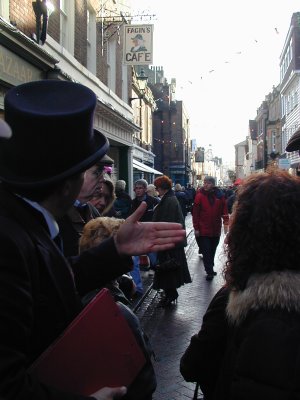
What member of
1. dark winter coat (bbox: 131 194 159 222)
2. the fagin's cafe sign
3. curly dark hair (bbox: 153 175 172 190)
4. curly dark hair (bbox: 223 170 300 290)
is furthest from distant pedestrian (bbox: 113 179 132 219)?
curly dark hair (bbox: 223 170 300 290)

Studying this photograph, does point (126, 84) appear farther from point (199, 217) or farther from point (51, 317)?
point (51, 317)

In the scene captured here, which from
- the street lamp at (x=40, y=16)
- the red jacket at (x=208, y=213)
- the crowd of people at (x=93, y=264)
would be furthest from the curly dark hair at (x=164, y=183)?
the crowd of people at (x=93, y=264)

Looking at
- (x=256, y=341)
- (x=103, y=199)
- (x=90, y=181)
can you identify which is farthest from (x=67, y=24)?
(x=256, y=341)

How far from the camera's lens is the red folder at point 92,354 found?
122 centimetres

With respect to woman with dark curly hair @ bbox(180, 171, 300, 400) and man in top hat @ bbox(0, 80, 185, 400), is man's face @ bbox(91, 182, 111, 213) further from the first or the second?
man in top hat @ bbox(0, 80, 185, 400)

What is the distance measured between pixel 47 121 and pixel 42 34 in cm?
808

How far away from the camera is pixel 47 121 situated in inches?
52.5

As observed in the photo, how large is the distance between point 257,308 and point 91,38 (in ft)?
43.3

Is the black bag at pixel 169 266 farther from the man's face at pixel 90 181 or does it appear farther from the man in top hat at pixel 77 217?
the man's face at pixel 90 181

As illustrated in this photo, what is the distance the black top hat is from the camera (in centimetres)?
134

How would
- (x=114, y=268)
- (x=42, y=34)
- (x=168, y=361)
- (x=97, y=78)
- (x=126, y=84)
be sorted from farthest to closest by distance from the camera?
(x=126, y=84) < (x=97, y=78) < (x=42, y=34) < (x=168, y=361) < (x=114, y=268)

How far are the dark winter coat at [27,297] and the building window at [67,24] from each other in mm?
10656

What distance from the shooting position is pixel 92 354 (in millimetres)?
1291

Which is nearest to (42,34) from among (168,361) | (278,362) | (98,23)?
(98,23)
